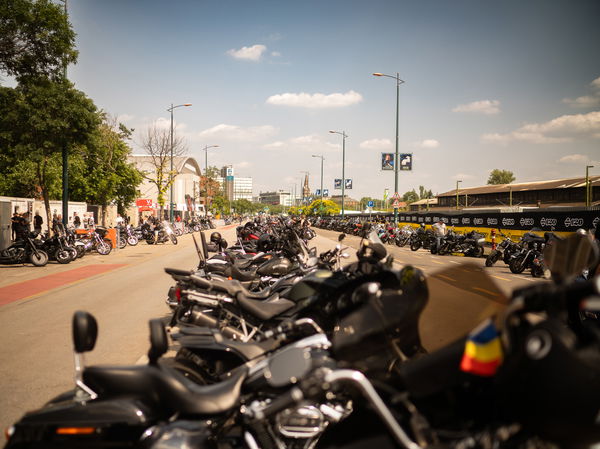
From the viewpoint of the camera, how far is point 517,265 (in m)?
13.1

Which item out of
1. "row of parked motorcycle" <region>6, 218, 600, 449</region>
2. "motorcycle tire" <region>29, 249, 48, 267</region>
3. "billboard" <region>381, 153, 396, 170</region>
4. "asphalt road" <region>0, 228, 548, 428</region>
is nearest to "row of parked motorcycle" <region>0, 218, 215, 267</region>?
"motorcycle tire" <region>29, 249, 48, 267</region>

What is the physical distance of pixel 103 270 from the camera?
13.1 meters

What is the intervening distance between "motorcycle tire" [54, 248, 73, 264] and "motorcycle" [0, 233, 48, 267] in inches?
20.2

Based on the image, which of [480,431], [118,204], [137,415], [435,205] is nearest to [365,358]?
[480,431]

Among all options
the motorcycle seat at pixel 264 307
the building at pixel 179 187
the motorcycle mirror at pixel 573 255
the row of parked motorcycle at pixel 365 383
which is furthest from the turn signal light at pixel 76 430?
the building at pixel 179 187

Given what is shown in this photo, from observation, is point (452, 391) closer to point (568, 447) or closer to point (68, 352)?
point (568, 447)

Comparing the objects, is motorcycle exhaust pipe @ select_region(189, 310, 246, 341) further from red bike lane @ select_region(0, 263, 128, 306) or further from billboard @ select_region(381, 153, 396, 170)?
billboard @ select_region(381, 153, 396, 170)

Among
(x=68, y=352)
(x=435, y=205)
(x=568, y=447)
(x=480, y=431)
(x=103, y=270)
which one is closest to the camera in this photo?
(x=568, y=447)

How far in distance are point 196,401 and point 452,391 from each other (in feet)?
3.91

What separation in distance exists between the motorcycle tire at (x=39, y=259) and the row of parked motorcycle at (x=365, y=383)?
13073mm

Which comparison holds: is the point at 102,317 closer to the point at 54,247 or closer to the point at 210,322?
the point at 210,322

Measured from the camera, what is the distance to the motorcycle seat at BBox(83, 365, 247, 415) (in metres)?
2.04

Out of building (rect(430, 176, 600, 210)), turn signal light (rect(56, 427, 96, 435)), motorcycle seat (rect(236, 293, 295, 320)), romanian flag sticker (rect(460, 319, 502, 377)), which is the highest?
building (rect(430, 176, 600, 210))

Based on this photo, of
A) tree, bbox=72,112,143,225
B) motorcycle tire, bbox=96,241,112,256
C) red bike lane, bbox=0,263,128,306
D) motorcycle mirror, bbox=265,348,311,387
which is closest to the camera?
motorcycle mirror, bbox=265,348,311,387
